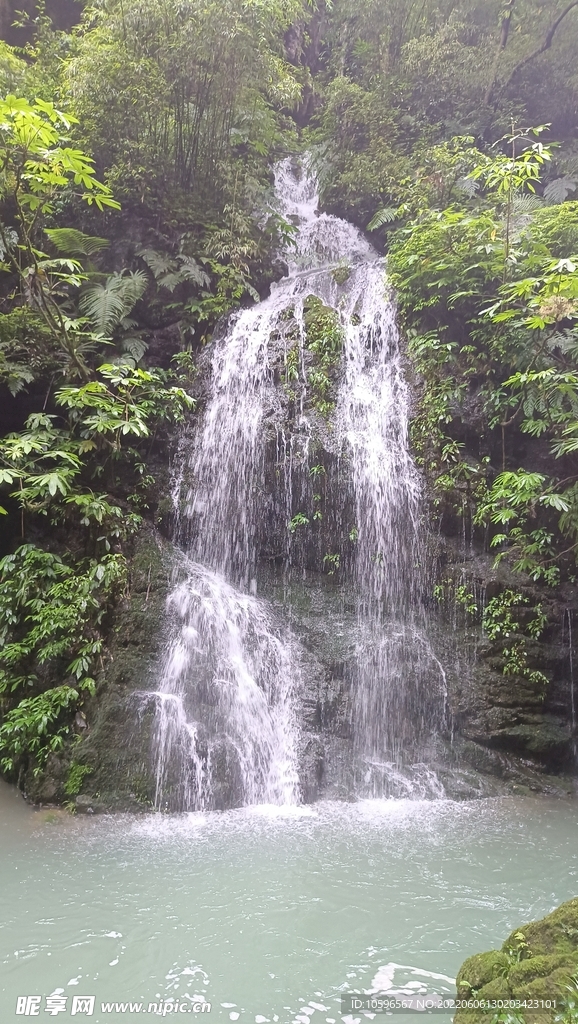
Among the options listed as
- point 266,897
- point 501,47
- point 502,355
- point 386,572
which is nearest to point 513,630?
point 386,572

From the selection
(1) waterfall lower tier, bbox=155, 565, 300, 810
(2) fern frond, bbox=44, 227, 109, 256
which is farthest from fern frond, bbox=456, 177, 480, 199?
(1) waterfall lower tier, bbox=155, 565, 300, 810

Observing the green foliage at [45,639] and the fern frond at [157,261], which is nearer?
the green foliage at [45,639]

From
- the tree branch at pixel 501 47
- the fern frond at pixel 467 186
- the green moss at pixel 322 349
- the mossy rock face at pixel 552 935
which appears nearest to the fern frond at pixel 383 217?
the fern frond at pixel 467 186

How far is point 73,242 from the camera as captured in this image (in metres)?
8.70

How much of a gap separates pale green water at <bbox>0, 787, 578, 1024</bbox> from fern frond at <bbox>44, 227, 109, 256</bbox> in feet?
24.8

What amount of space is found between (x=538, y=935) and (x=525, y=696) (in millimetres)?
3812

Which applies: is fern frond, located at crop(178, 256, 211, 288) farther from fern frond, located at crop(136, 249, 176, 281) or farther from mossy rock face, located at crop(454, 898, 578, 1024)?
mossy rock face, located at crop(454, 898, 578, 1024)

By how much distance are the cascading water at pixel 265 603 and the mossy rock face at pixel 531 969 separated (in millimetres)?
3006

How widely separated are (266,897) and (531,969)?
6.10ft

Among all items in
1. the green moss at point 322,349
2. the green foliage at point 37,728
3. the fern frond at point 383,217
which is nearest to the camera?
the green foliage at point 37,728

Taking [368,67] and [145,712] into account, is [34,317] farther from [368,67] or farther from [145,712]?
[368,67]

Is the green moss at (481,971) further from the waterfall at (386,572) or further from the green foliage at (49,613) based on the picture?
the green foliage at (49,613)

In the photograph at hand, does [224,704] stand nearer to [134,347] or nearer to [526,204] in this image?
[134,347]

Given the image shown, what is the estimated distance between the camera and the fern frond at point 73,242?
8570mm
